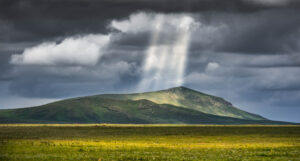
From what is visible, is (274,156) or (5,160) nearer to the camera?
(5,160)

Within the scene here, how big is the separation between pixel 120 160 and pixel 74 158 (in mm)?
5977

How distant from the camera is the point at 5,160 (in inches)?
1693

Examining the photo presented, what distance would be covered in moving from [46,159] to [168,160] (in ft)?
43.6

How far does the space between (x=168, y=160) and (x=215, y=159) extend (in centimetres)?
516

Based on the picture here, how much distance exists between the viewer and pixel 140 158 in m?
44.7

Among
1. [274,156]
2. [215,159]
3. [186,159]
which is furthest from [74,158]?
[274,156]

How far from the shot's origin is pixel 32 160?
144ft

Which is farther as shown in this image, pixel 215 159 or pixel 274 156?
pixel 274 156

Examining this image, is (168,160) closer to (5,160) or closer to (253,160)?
(253,160)

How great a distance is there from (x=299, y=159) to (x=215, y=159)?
870 centimetres

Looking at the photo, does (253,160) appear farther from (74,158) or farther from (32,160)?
(32,160)

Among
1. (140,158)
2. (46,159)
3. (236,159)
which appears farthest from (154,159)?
(46,159)

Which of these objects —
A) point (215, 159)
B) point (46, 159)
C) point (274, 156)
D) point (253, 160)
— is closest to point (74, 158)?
point (46, 159)

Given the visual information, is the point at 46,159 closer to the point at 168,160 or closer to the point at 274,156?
the point at 168,160
